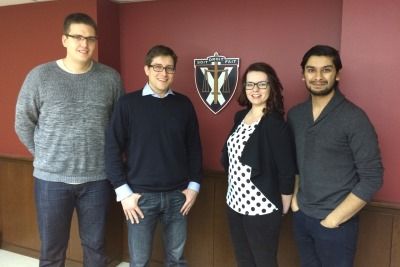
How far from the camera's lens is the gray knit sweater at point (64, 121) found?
5.99 ft

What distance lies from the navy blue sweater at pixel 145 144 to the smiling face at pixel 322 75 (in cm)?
68

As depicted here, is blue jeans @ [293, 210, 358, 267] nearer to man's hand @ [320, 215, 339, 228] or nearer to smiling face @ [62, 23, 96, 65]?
man's hand @ [320, 215, 339, 228]

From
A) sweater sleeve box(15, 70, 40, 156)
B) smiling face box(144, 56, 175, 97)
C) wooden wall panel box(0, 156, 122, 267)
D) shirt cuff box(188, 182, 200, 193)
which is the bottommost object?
wooden wall panel box(0, 156, 122, 267)

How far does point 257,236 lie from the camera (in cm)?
167

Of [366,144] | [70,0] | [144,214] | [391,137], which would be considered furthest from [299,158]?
[70,0]

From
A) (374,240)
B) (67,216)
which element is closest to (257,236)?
(374,240)

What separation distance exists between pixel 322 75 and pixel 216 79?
2.84 ft

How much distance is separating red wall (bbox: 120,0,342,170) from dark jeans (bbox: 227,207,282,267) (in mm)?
728

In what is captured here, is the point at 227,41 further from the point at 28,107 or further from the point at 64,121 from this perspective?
the point at 28,107

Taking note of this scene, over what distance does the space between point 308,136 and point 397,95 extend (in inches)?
21.2

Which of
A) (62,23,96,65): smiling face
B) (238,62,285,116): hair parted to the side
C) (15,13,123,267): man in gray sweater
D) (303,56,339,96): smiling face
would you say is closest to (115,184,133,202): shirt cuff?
(15,13,123,267): man in gray sweater

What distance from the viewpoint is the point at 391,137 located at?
1813 mm

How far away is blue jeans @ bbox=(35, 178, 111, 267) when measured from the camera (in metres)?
1.87

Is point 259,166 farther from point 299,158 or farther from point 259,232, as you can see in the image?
point 259,232
